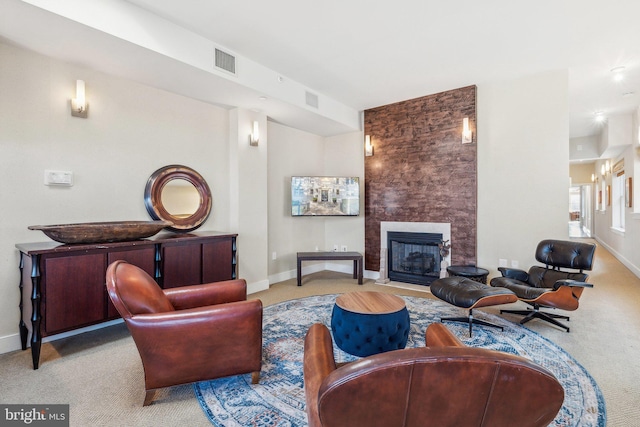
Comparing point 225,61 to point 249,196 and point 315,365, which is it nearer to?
point 249,196

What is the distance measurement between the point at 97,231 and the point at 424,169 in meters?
4.26

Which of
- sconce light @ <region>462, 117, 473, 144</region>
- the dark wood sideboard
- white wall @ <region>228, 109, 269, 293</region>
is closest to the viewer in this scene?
the dark wood sideboard

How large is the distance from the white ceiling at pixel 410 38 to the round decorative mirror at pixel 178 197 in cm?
110

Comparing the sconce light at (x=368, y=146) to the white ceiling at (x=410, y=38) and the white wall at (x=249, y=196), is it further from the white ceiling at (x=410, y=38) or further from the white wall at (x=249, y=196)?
the white wall at (x=249, y=196)

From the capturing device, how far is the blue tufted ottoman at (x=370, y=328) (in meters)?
2.39

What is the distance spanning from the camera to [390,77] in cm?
408

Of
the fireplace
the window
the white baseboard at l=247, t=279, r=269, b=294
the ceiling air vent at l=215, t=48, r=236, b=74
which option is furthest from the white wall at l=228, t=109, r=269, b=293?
the window

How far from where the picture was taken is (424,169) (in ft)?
15.8

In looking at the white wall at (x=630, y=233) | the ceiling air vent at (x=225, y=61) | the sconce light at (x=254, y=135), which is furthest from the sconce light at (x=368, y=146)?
the white wall at (x=630, y=233)

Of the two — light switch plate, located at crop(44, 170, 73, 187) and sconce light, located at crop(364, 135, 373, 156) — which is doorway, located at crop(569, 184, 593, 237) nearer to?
sconce light, located at crop(364, 135, 373, 156)

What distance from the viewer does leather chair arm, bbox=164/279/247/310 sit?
7.78 ft

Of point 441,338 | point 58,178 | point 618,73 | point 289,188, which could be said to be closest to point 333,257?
point 289,188

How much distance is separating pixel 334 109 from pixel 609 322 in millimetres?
4323

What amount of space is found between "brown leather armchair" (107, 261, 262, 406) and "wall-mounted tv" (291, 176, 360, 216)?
127 inches
